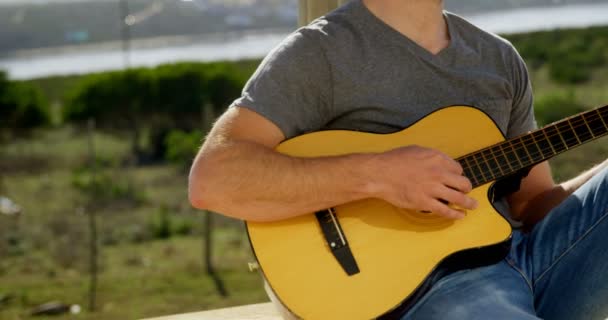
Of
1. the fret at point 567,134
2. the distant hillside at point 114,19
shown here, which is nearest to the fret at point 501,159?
the fret at point 567,134

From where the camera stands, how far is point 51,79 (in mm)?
6199

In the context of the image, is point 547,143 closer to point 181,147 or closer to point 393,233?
point 393,233

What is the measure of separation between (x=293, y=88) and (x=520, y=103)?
21.0 inches

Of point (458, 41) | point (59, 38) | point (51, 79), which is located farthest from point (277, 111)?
point (51, 79)

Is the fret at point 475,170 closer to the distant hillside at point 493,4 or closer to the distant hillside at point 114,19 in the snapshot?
the distant hillside at point 493,4

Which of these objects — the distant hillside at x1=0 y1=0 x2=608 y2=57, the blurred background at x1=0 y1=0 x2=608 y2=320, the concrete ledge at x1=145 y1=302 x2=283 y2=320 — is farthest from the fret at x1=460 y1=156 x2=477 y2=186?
the blurred background at x1=0 y1=0 x2=608 y2=320

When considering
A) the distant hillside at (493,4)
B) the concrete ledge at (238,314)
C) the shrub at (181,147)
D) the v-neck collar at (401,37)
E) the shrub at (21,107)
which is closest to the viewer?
the v-neck collar at (401,37)

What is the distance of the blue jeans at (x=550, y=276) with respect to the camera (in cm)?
143

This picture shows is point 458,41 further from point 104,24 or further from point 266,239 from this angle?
point 104,24

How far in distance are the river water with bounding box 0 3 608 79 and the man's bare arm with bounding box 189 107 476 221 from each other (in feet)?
8.81

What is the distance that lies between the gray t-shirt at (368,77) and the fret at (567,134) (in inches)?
6.1

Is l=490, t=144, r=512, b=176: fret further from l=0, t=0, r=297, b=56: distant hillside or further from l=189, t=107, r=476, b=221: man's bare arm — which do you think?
l=0, t=0, r=297, b=56: distant hillside

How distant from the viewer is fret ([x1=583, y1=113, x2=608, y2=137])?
1521mm

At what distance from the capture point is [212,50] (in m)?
6.17
